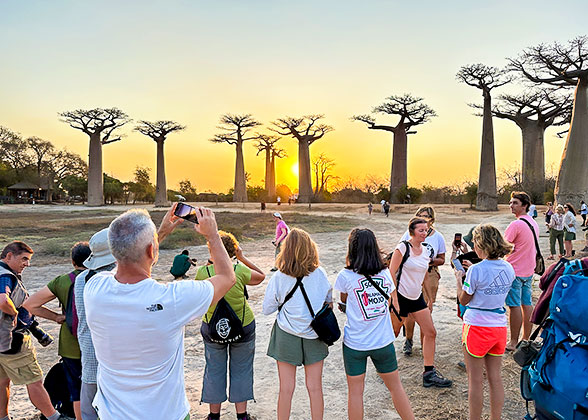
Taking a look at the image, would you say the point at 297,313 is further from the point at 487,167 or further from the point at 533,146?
the point at 533,146

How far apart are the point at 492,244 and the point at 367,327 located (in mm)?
1170

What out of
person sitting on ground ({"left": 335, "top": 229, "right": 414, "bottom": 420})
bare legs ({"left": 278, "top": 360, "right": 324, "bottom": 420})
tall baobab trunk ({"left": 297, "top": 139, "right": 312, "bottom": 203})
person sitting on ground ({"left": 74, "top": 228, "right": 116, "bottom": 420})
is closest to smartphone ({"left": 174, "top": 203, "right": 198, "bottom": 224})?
person sitting on ground ({"left": 74, "top": 228, "right": 116, "bottom": 420})

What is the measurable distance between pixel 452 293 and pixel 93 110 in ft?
175

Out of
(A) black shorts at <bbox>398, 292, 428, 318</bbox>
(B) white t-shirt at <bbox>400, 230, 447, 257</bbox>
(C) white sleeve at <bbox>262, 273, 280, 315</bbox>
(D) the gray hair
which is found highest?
(D) the gray hair

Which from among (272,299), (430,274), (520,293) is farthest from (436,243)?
(272,299)

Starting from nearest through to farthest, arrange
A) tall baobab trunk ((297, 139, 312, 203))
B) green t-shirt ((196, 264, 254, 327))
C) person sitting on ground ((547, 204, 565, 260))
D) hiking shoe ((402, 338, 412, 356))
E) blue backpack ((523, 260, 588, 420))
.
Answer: blue backpack ((523, 260, 588, 420)) < green t-shirt ((196, 264, 254, 327)) < hiking shoe ((402, 338, 412, 356)) < person sitting on ground ((547, 204, 565, 260)) < tall baobab trunk ((297, 139, 312, 203))

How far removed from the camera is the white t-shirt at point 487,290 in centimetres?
302

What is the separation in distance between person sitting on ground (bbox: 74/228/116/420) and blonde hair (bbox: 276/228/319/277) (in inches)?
46.3

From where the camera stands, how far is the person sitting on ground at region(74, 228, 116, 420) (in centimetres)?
254

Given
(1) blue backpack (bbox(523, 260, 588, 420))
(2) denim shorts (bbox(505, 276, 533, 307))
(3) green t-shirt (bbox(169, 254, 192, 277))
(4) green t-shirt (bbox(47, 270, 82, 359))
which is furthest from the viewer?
(3) green t-shirt (bbox(169, 254, 192, 277))

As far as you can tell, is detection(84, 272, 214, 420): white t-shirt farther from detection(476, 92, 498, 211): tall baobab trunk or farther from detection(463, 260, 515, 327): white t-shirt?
detection(476, 92, 498, 211): tall baobab trunk

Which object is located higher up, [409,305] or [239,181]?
[239,181]

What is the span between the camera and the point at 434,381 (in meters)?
3.88

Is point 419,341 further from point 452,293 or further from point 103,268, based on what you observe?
point 103,268
